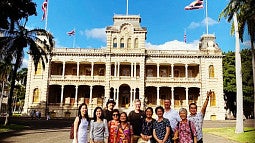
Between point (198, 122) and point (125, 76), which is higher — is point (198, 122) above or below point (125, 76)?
below

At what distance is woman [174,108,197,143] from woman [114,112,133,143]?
1314 mm

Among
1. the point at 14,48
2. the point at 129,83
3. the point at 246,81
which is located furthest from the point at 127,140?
the point at 246,81

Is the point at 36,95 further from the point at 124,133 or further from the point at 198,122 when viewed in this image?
the point at 198,122

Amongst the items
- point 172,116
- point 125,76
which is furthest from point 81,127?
point 125,76

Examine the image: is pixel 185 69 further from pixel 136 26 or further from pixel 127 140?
pixel 127 140

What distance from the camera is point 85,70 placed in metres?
46.2

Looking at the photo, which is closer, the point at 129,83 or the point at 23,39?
the point at 23,39

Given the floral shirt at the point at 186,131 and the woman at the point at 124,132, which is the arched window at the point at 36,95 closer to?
the woman at the point at 124,132

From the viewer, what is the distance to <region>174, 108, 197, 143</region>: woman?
23.7 feet

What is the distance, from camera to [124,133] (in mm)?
7051

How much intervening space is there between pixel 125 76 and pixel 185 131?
36218 millimetres

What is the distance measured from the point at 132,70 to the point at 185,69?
9.23m

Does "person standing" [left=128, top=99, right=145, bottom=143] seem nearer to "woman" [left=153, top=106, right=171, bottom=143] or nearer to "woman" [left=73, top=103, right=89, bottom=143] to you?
"woman" [left=153, top=106, right=171, bottom=143]

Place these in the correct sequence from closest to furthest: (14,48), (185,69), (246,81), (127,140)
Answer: (127,140), (14,48), (246,81), (185,69)
